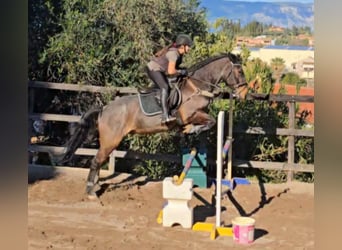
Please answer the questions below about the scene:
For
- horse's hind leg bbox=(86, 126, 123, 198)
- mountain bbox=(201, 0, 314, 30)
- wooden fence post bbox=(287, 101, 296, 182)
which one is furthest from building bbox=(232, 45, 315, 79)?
horse's hind leg bbox=(86, 126, 123, 198)

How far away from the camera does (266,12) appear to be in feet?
16.8

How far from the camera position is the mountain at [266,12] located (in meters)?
4.63

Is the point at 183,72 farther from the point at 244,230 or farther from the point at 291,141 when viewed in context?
the point at 244,230

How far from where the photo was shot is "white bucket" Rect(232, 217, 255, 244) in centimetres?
329

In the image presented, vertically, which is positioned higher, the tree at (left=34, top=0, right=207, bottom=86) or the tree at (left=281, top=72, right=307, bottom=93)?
the tree at (left=34, top=0, right=207, bottom=86)

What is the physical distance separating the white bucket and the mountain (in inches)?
76.8

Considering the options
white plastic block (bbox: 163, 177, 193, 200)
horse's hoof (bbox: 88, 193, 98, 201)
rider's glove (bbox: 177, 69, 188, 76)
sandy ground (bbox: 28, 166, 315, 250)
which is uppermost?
rider's glove (bbox: 177, 69, 188, 76)

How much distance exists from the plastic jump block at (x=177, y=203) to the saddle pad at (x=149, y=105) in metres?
0.97

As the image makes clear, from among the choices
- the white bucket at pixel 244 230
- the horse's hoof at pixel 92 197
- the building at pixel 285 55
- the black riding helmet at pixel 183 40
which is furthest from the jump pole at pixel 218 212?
the building at pixel 285 55

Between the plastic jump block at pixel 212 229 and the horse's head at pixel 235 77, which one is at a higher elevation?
the horse's head at pixel 235 77

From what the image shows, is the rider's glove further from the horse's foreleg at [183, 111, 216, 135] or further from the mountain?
the mountain

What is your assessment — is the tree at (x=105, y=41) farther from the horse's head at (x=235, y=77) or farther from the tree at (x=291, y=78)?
the horse's head at (x=235, y=77)

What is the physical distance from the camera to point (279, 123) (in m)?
5.35
